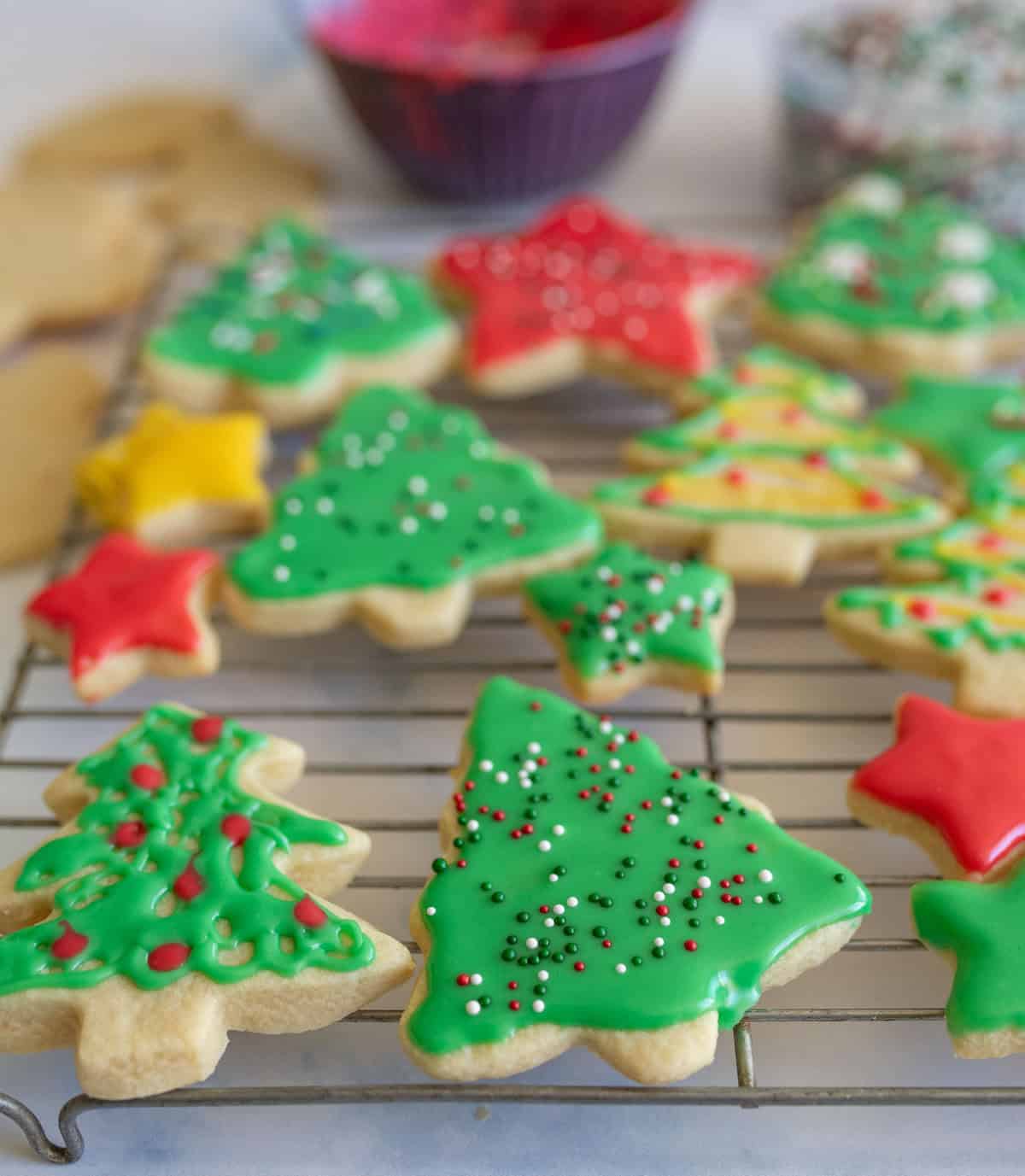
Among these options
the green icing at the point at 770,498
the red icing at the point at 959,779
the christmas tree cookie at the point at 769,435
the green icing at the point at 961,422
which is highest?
the green icing at the point at 961,422

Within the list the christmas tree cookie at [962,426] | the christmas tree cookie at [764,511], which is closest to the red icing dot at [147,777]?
the christmas tree cookie at [764,511]

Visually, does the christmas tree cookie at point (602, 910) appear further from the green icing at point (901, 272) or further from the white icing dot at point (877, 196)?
the white icing dot at point (877, 196)

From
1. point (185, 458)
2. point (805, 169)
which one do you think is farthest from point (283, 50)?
point (185, 458)

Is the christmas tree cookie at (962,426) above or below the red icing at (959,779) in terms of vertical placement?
above

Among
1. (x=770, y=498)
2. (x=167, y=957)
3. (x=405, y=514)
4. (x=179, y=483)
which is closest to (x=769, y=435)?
(x=770, y=498)

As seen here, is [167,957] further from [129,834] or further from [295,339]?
[295,339]

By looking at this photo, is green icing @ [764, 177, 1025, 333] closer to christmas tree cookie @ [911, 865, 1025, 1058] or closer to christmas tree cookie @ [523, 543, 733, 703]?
christmas tree cookie @ [523, 543, 733, 703]

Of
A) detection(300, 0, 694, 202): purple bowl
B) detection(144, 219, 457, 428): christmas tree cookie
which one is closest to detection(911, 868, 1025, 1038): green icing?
detection(144, 219, 457, 428): christmas tree cookie
